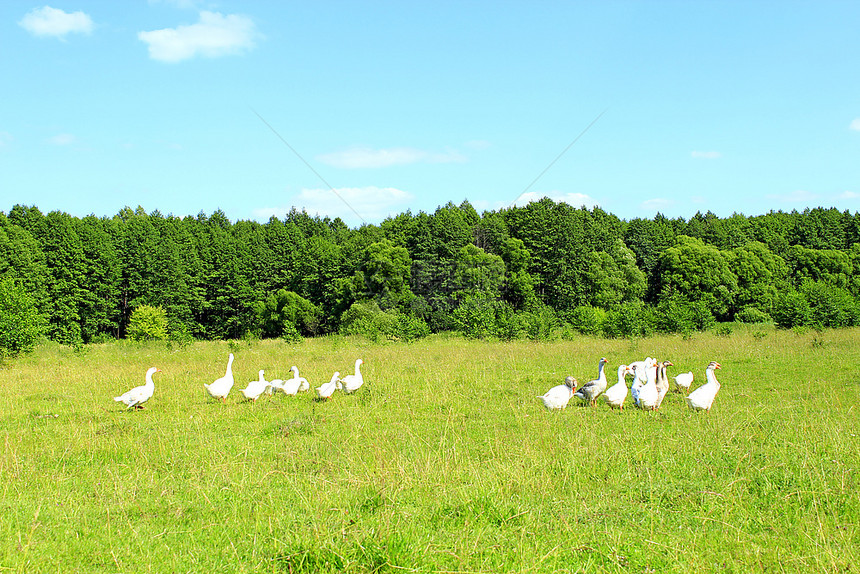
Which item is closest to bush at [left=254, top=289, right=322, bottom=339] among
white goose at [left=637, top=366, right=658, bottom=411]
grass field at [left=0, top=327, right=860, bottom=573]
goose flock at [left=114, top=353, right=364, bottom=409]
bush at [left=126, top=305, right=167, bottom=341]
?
bush at [left=126, top=305, right=167, bottom=341]

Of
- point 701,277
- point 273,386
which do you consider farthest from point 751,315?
point 273,386

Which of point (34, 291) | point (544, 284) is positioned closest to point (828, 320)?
point (544, 284)

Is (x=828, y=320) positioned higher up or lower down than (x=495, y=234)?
lower down

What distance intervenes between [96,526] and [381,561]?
3.13m

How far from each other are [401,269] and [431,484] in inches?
1917

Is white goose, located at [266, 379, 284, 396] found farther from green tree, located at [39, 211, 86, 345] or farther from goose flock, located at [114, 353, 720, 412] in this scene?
green tree, located at [39, 211, 86, 345]

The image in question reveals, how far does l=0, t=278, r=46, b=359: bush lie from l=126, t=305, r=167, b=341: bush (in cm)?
3298

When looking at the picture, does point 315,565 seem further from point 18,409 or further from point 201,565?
point 18,409

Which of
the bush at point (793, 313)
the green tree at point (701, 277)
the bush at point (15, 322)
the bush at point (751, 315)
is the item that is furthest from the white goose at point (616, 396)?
the bush at point (751, 315)

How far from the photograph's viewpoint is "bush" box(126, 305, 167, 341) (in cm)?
5497

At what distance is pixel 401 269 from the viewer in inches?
2176

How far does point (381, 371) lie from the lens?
733 inches

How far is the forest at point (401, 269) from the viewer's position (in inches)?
2127

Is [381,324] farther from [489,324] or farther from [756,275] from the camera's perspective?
[756,275]
